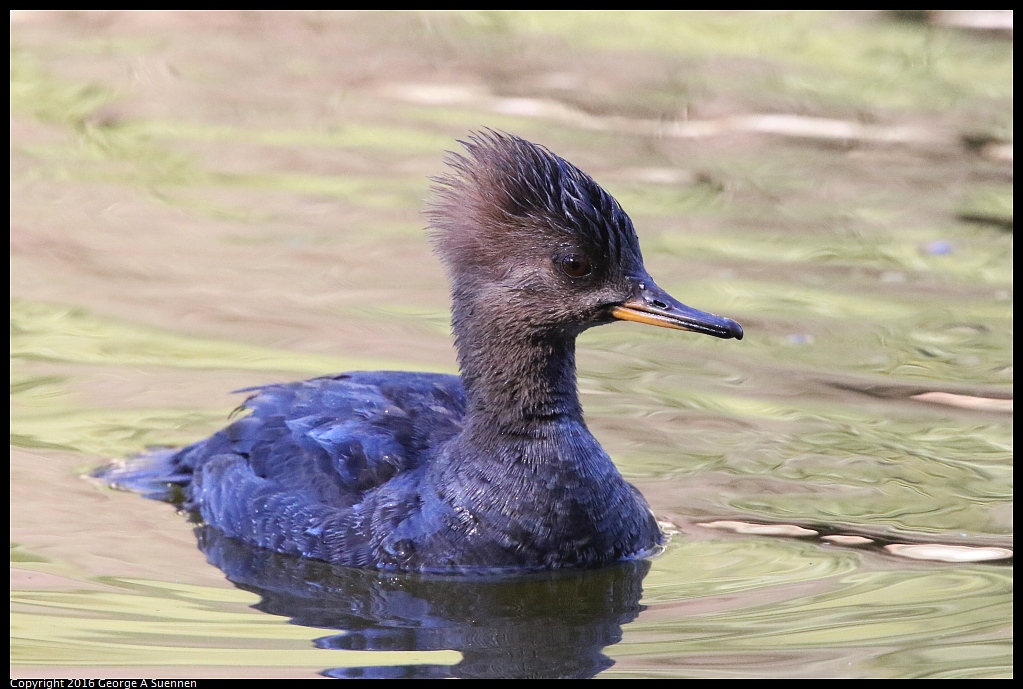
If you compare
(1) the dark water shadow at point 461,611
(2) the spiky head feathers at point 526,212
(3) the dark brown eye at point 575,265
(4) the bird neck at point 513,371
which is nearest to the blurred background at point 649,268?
(1) the dark water shadow at point 461,611

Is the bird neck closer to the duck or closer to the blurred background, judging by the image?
the duck

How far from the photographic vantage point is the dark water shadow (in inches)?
255

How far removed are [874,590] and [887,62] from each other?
9.35 m

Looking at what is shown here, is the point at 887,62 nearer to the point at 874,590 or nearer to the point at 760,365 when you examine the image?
the point at 760,365

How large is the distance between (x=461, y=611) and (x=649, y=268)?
451 cm

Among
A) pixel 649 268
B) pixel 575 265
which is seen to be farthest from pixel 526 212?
pixel 649 268

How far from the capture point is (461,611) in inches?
273

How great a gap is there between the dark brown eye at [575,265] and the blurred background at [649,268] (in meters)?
1.54

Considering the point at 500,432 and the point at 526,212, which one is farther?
the point at 500,432

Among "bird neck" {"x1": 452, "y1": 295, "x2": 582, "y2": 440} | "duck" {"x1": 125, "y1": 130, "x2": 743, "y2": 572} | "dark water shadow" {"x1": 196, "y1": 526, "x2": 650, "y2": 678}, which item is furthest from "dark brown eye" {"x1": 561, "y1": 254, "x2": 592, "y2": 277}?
"dark water shadow" {"x1": 196, "y1": 526, "x2": 650, "y2": 678}

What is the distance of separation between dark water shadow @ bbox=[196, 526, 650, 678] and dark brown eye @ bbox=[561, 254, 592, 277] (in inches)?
56.9

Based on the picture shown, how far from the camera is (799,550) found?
7.49 m

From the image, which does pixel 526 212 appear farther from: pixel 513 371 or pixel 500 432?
pixel 500 432
